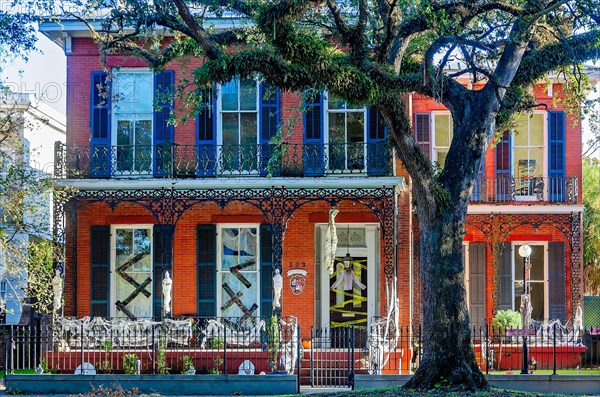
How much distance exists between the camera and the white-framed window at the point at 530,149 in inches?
1163

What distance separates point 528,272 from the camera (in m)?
29.4

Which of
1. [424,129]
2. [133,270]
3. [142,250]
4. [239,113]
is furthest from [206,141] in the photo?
[424,129]

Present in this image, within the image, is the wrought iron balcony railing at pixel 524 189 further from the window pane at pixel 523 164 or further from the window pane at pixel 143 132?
the window pane at pixel 143 132

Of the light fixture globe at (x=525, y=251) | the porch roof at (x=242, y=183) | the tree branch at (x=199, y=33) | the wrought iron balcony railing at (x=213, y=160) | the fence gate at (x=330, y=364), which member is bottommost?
the fence gate at (x=330, y=364)

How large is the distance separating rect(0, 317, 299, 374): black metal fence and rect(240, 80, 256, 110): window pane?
514cm

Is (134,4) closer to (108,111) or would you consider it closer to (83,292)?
(108,111)

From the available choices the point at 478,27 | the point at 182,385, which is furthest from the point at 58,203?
the point at 478,27

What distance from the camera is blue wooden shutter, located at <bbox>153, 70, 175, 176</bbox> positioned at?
26.4 metres

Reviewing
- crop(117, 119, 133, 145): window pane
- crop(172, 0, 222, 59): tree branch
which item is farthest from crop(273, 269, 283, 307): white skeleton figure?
crop(172, 0, 222, 59): tree branch

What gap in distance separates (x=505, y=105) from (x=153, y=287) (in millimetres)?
10592

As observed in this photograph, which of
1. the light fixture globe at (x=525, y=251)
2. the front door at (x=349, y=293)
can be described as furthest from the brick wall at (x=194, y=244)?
the light fixture globe at (x=525, y=251)

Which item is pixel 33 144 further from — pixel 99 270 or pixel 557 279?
pixel 557 279

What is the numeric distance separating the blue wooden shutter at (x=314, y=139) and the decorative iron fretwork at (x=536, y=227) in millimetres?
4734

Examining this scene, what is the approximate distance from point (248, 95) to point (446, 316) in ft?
34.4
